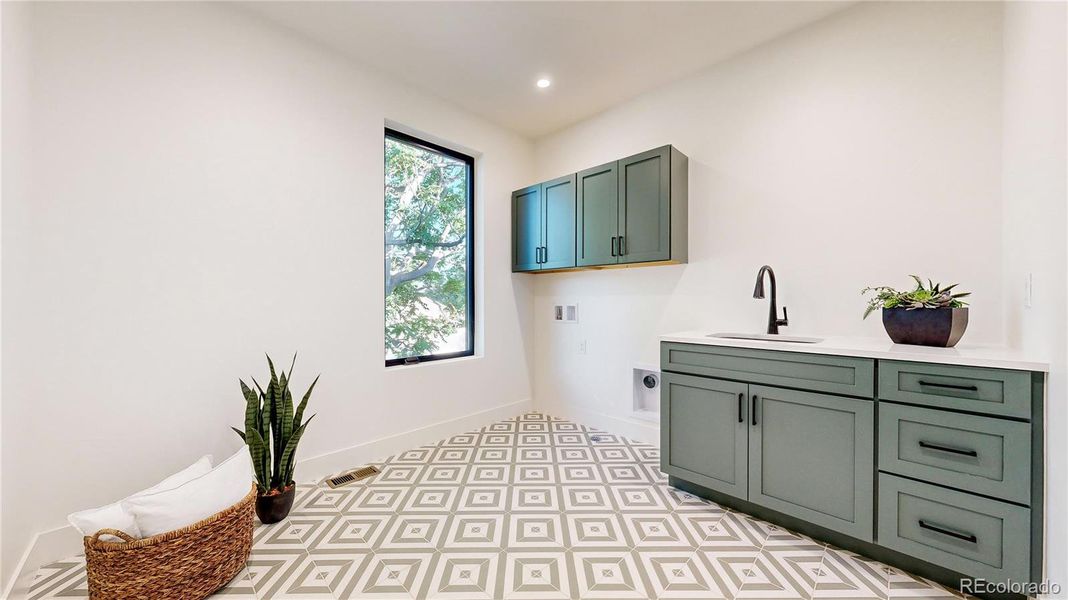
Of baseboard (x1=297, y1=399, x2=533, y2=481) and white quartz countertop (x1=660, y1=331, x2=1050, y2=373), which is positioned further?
baseboard (x1=297, y1=399, x2=533, y2=481)

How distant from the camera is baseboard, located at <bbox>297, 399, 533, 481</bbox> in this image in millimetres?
2512

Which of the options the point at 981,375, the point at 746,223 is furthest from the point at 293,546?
the point at 746,223

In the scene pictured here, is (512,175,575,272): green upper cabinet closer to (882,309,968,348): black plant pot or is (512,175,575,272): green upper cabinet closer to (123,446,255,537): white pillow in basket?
(882,309,968,348): black plant pot

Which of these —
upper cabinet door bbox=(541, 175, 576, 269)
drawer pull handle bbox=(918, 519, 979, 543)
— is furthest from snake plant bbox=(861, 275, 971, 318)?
upper cabinet door bbox=(541, 175, 576, 269)

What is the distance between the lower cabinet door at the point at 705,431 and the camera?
208 cm

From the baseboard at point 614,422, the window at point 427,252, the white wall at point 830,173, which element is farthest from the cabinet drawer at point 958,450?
the window at point 427,252

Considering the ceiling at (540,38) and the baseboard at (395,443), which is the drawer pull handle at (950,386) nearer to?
the ceiling at (540,38)

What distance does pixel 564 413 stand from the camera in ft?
12.1

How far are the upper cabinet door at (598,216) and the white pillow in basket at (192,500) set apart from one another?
234cm

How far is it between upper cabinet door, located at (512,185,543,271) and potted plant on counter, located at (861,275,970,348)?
226 centimetres

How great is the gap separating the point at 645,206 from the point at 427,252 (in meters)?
1.64

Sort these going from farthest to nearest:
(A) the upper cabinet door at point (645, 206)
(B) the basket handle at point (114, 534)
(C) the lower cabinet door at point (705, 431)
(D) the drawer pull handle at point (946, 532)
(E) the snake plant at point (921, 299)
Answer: (A) the upper cabinet door at point (645, 206), (C) the lower cabinet door at point (705, 431), (E) the snake plant at point (921, 299), (D) the drawer pull handle at point (946, 532), (B) the basket handle at point (114, 534)

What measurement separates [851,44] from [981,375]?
1789mm

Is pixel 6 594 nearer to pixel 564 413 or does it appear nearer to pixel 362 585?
pixel 362 585
